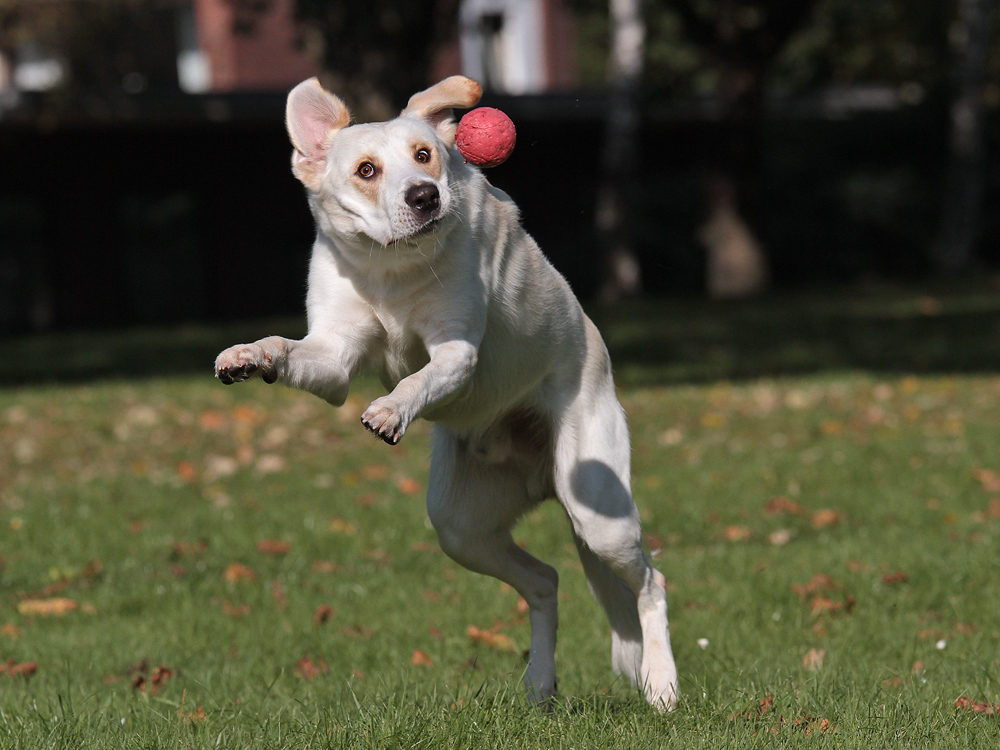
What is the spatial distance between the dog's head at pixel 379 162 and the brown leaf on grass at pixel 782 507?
3633 millimetres

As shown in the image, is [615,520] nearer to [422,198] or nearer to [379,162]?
[422,198]

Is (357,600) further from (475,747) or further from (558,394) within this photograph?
(475,747)

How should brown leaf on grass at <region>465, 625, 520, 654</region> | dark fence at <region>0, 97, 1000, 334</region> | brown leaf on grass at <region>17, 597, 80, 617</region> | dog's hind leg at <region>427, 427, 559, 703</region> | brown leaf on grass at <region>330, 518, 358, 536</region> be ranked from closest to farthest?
1. dog's hind leg at <region>427, 427, 559, 703</region>
2. brown leaf on grass at <region>465, 625, 520, 654</region>
3. brown leaf on grass at <region>17, 597, 80, 617</region>
4. brown leaf on grass at <region>330, 518, 358, 536</region>
5. dark fence at <region>0, 97, 1000, 334</region>

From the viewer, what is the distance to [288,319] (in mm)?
19000

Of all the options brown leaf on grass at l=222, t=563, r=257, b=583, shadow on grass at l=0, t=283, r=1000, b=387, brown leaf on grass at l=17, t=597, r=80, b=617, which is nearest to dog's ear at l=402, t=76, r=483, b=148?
brown leaf on grass at l=222, t=563, r=257, b=583

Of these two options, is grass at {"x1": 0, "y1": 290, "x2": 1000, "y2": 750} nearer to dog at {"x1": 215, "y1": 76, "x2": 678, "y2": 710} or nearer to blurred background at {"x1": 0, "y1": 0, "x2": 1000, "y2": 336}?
dog at {"x1": 215, "y1": 76, "x2": 678, "y2": 710}

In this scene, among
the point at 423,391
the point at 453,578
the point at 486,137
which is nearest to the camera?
the point at 423,391

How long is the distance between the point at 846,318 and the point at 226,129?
33.8 feet

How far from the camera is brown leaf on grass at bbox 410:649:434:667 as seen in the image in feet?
15.3

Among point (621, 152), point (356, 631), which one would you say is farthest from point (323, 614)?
point (621, 152)

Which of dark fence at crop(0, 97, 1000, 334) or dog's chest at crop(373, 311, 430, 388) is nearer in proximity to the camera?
dog's chest at crop(373, 311, 430, 388)

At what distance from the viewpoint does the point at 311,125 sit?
3.95 m

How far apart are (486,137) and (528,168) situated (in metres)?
19.3

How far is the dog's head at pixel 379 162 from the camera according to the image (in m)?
3.55
